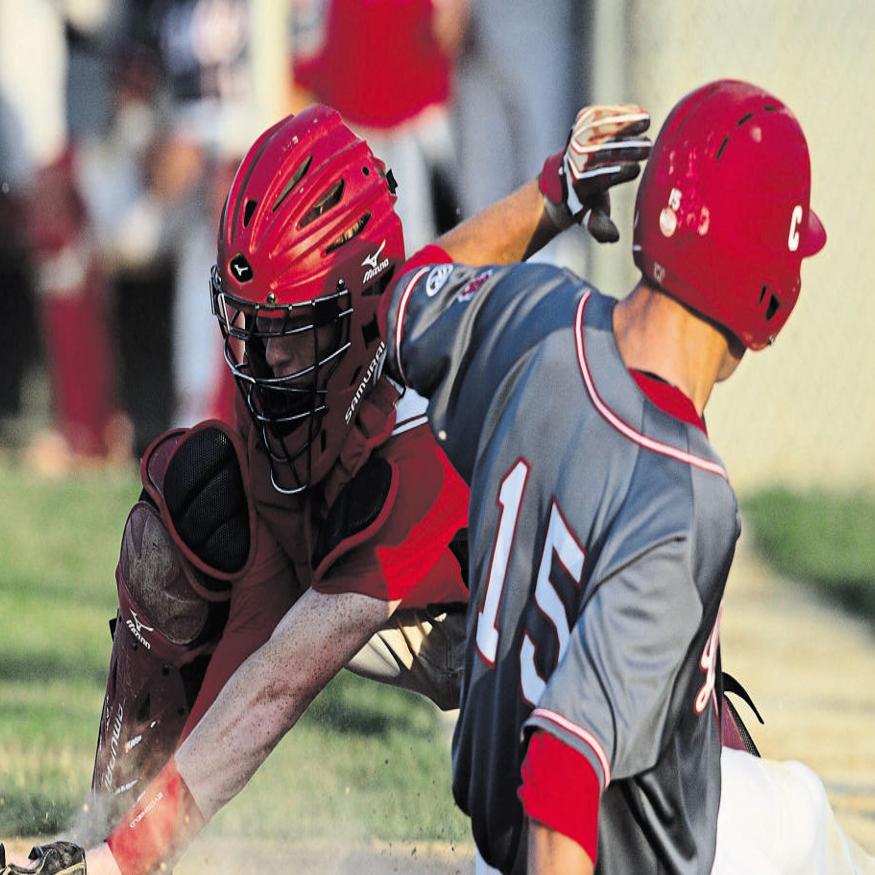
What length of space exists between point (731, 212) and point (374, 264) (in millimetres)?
1225

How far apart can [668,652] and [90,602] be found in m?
6.08

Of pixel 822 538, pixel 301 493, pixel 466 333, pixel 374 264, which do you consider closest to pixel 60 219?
pixel 822 538

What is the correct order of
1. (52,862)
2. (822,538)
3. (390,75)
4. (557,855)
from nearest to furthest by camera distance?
(557,855) → (52,862) → (822,538) → (390,75)

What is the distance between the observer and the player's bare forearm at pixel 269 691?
3.51 metres

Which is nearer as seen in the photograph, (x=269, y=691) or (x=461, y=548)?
(x=269, y=691)

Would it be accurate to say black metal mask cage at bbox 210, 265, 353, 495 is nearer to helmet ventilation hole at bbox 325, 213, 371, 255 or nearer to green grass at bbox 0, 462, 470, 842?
helmet ventilation hole at bbox 325, 213, 371, 255

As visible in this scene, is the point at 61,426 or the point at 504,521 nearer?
the point at 504,521

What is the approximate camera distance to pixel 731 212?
257 cm

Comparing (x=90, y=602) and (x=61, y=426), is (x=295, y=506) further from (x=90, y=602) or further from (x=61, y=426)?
(x=61, y=426)

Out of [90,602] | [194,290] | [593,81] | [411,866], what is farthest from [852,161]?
[411,866]

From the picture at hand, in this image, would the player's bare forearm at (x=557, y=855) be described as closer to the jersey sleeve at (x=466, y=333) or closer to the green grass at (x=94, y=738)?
Answer: the jersey sleeve at (x=466, y=333)

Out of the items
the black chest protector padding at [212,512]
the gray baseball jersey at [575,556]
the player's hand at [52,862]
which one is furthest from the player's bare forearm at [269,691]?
the gray baseball jersey at [575,556]

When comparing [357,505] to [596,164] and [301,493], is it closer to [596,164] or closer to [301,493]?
[301,493]

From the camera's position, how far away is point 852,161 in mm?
10664
